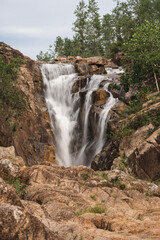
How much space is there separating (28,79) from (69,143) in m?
7.84

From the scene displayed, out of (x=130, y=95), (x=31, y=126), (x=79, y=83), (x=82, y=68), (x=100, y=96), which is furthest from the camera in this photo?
(x=82, y=68)

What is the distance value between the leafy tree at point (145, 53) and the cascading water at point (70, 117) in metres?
3.49

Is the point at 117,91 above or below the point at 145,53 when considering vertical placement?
below

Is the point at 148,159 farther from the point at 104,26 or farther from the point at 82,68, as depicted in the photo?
the point at 104,26

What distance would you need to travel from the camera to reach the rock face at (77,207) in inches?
155

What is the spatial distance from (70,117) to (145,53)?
9.65 metres

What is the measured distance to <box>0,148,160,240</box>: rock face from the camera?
394 centimetres

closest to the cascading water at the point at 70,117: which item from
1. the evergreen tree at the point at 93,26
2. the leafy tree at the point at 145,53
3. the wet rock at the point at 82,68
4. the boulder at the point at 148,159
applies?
the leafy tree at the point at 145,53

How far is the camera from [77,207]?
7.45 metres

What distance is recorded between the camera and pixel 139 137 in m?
16.1

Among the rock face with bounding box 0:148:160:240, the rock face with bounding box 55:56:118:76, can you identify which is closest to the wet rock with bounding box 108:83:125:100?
the rock face with bounding box 55:56:118:76

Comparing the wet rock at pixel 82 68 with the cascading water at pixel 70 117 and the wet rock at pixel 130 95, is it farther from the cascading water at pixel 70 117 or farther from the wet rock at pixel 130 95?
the wet rock at pixel 130 95

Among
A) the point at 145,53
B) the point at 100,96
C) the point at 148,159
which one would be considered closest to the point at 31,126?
the point at 100,96

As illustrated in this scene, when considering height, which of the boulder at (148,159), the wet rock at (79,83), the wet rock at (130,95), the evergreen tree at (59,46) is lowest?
the boulder at (148,159)
